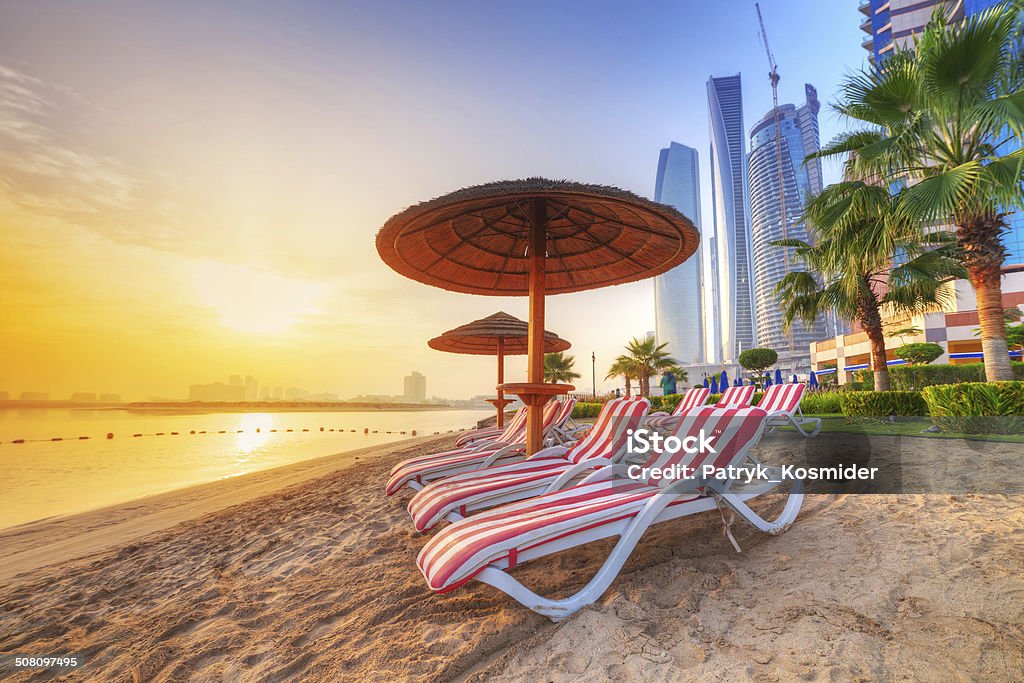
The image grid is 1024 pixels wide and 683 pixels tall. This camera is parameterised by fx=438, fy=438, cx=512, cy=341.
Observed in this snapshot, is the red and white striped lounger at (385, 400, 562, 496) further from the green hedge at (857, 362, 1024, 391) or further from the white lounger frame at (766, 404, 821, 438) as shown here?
the green hedge at (857, 362, 1024, 391)

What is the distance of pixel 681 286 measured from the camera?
167750 millimetres

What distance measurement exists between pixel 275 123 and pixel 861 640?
11060mm

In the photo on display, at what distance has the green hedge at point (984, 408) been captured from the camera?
608 centimetres

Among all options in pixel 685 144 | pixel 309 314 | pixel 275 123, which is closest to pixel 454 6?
pixel 275 123

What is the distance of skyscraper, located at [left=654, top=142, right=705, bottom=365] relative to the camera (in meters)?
164

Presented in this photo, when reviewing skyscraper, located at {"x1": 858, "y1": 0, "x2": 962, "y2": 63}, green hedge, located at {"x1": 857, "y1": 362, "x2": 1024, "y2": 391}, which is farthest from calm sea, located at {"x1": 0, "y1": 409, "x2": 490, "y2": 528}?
skyscraper, located at {"x1": 858, "y1": 0, "x2": 962, "y2": 63}

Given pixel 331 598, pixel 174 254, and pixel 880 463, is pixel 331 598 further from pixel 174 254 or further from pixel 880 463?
pixel 174 254

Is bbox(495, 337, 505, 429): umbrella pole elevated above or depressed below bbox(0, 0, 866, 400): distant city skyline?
below

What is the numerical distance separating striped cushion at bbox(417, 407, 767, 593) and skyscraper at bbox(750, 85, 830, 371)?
386 feet

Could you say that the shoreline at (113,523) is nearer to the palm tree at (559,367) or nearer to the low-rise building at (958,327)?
the palm tree at (559,367)

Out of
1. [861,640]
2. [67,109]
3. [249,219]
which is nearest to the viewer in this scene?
[861,640]

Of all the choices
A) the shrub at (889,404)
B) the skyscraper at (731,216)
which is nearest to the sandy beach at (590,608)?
the shrub at (889,404)

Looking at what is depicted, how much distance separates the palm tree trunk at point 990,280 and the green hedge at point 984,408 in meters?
0.34

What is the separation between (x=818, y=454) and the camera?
18.7 feet
